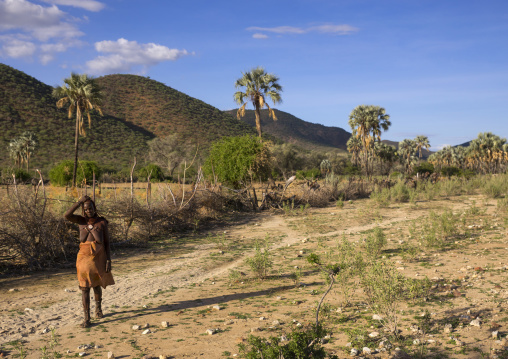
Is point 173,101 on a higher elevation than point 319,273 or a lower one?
higher

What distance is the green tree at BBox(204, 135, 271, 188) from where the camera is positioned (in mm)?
19547

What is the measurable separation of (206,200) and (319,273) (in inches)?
315

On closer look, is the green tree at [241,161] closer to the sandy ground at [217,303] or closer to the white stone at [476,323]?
the sandy ground at [217,303]

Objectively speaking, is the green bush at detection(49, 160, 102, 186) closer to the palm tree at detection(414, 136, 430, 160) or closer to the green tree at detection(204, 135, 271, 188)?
the green tree at detection(204, 135, 271, 188)

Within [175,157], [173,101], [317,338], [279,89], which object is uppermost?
[173,101]

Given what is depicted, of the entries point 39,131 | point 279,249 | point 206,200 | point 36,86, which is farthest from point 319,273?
point 36,86

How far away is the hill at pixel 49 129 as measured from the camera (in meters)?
44.0

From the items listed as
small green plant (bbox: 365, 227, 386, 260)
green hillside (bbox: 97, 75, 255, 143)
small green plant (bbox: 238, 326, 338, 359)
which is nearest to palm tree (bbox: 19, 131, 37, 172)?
green hillside (bbox: 97, 75, 255, 143)

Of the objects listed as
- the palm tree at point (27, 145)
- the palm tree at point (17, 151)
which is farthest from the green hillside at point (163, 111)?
the palm tree at point (17, 151)

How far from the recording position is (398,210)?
672 inches

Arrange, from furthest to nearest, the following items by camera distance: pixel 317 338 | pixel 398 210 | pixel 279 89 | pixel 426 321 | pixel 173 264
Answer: pixel 279 89, pixel 398 210, pixel 173 264, pixel 426 321, pixel 317 338

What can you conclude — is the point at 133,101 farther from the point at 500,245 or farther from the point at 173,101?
the point at 500,245

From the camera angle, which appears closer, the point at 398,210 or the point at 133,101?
the point at 398,210

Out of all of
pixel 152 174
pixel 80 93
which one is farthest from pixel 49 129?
pixel 80 93
